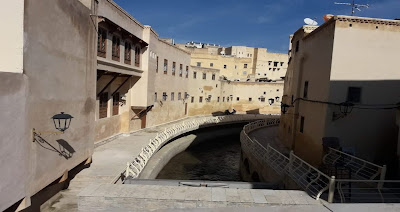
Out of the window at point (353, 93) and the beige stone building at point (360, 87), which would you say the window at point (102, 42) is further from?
the window at point (353, 93)

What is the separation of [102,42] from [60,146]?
24.3ft

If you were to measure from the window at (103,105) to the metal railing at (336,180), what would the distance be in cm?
960

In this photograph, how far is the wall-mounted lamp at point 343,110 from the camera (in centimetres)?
1061

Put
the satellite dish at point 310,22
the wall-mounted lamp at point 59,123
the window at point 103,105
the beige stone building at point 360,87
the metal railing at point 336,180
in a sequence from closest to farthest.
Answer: the wall-mounted lamp at point 59,123, the metal railing at point 336,180, the beige stone building at point 360,87, the window at point 103,105, the satellite dish at point 310,22

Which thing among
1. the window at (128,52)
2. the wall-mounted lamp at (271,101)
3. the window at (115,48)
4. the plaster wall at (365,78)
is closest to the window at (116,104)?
the window at (128,52)

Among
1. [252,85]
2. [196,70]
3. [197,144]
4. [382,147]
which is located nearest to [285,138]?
[382,147]

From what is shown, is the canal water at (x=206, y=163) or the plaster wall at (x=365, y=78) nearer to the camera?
the plaster wall at (x=365, y=78)

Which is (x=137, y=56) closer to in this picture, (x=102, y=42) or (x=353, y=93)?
(x=102, y=42)

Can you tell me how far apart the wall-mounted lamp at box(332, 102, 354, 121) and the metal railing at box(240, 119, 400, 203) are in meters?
1.55

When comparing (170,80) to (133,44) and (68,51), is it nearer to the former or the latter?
(133,44)

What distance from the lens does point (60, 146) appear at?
7.73 m

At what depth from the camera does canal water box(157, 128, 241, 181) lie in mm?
18547

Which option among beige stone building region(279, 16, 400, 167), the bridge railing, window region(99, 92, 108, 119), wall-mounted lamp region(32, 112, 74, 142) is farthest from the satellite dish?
wall-mounted lamp region(32, 112, 74, 142)

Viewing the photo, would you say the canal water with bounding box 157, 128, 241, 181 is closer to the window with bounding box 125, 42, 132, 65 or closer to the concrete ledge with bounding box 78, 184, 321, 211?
the window with bounding box 125, 42, 132, 65
